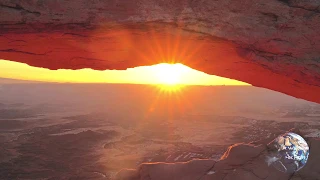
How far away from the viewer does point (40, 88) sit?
89.9m

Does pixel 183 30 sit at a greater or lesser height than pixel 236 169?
greater

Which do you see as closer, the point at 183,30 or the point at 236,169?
the point at 183,30

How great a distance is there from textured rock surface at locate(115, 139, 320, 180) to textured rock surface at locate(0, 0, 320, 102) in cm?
318

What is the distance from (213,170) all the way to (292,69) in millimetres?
4489

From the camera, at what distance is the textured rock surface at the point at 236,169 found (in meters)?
8.50

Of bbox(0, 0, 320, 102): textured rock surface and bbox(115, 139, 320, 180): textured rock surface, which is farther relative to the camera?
bbox(115, 139, 320, 180): textured rock surface

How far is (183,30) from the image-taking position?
582cm

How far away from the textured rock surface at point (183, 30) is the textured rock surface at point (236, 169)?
3.18 m

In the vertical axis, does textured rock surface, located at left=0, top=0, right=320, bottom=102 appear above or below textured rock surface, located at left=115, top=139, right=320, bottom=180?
above

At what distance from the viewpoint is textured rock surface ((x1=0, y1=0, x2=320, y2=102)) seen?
18.0 feet

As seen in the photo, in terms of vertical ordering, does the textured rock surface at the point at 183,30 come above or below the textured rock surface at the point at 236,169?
above

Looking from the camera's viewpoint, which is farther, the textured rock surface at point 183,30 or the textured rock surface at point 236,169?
the textured rock surface at point 236,169

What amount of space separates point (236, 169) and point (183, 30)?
5.36 m

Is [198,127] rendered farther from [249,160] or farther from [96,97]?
[96,97]
